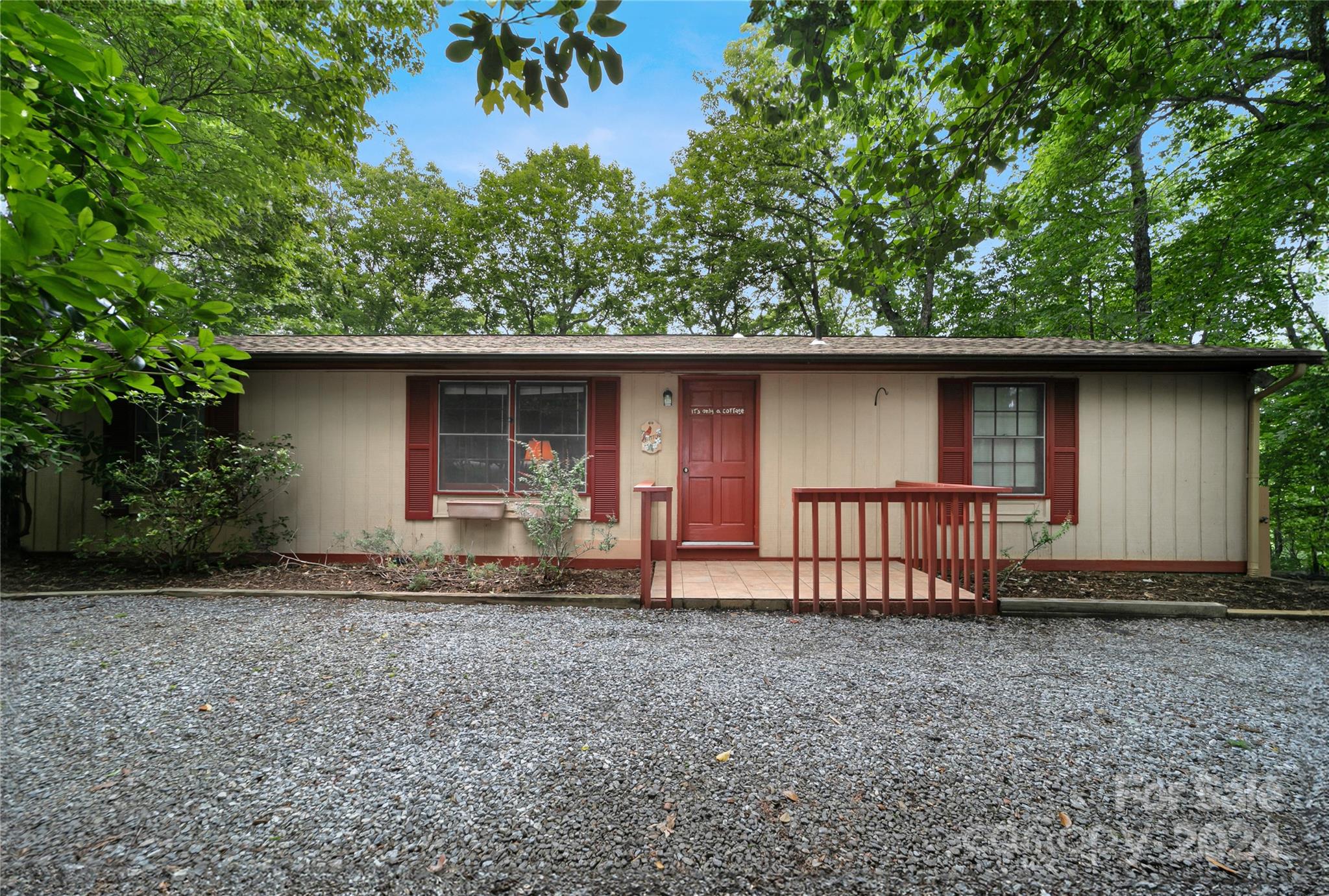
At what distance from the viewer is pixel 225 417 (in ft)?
16.8

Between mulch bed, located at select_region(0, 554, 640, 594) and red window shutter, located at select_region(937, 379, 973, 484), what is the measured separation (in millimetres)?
3363

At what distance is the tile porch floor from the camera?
13.0 feet

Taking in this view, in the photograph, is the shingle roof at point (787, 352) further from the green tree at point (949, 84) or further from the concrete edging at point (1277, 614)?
the concrete edging at point (1277, 614)

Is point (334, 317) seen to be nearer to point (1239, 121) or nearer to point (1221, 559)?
point (1221, 559)

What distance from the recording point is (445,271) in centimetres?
1428

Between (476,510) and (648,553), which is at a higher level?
(476,510)

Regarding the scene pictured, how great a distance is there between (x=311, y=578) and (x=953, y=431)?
6350 millimetres

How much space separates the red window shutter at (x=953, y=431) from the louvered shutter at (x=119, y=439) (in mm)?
8016

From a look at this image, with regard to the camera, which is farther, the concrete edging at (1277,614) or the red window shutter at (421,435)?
the red window shutter at (421,435)

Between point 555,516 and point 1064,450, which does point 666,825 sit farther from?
point 1064,450

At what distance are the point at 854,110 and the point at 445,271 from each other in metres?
13.7

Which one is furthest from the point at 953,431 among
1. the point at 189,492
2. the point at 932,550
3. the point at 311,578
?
the point at 189,492

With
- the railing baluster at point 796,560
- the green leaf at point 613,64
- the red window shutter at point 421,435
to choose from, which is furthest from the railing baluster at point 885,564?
the red window shutter at point 421,435

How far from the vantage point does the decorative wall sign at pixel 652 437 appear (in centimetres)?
522
